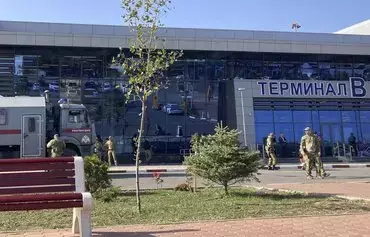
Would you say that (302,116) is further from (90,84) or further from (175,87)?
(90,84)

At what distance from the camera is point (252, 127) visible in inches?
1383

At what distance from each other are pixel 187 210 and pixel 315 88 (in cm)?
2951

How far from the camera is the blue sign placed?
36.4 meters

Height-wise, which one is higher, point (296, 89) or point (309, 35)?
point (309, 35)

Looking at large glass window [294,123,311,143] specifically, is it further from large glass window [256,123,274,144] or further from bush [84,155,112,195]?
bush [84,155,112,195]

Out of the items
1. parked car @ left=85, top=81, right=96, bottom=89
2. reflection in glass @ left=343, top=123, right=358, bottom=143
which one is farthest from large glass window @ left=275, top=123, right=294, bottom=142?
parked car @ left=85, top=81, right=96, bottom=89

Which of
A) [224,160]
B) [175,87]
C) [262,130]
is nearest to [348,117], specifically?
[262,130]

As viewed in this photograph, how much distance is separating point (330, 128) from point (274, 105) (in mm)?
4402

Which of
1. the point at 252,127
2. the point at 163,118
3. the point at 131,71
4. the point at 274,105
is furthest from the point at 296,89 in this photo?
the point at 131,71

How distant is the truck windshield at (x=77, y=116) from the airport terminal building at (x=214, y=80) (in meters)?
9.91

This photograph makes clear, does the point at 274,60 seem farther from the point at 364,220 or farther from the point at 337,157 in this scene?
the point at 364,220

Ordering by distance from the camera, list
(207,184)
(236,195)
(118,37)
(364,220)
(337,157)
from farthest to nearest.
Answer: (337,157)
(118,37)
(207,184)
(236,195)
(364,220)

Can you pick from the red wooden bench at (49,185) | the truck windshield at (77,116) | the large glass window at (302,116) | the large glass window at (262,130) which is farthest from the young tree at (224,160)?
the large glass window at (302,116)

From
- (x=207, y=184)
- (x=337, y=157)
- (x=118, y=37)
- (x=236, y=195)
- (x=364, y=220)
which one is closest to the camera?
(x=364, y=220)
